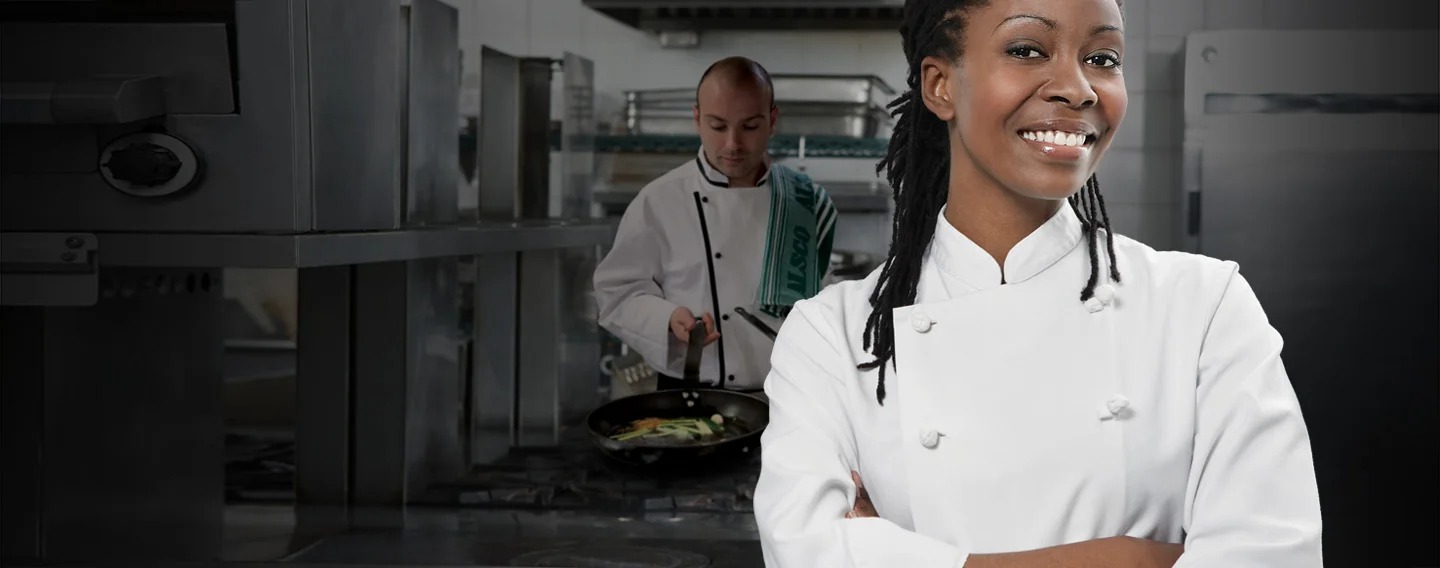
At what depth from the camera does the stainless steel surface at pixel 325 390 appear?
6.61 feet

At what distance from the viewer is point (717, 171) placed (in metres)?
2.05

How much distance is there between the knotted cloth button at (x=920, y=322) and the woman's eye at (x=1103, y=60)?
0.23 metres

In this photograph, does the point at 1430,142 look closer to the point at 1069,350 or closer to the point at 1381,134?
the point at 1381,134

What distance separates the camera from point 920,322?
1.06 metres

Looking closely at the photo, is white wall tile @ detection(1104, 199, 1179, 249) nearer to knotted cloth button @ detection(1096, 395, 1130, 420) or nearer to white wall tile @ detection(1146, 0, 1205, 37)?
white wall tile @ detection(1146, 0, 1205, 37)

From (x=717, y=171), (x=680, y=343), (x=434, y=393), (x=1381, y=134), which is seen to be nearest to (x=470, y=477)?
(x=434, y=393)

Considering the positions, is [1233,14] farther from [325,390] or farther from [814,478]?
[325,390]

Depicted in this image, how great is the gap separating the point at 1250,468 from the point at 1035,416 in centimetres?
16

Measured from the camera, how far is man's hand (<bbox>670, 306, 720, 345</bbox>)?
6.68 feet

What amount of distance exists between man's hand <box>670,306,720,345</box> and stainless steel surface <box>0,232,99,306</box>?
81 centimetres

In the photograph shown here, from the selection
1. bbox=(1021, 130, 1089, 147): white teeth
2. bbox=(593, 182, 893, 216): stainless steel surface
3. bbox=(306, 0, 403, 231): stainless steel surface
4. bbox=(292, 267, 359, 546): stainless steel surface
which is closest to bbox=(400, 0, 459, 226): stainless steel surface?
bbox=(306, 0, 403, 231): stainless steel surface

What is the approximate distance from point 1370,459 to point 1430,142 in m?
0.48

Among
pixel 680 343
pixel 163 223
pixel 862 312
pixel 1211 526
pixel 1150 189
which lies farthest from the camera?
pixel 680 343

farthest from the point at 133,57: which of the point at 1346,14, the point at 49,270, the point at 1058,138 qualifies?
the point at 1346,14
